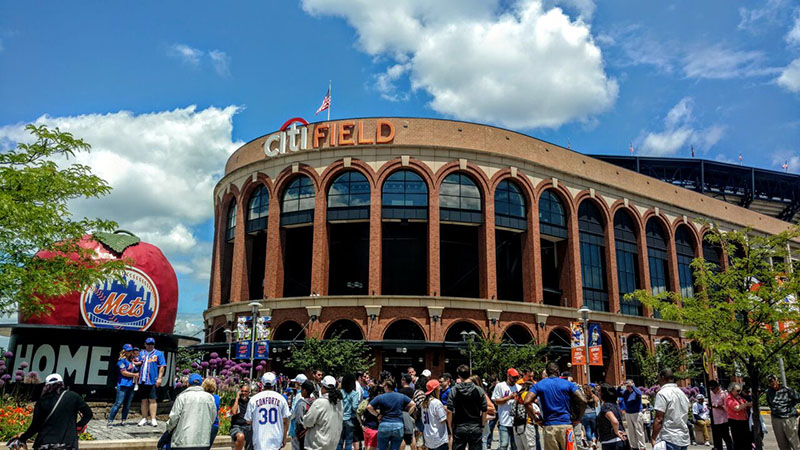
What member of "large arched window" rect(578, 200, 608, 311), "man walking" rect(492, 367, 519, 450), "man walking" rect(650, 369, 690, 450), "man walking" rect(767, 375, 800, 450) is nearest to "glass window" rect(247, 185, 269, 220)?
"large arched window" rect(578, 200, 608, 311)

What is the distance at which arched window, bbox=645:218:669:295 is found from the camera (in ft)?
155

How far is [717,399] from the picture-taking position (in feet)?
45.4

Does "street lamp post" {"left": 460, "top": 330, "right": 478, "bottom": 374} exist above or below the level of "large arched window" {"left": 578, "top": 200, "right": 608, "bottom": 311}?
below

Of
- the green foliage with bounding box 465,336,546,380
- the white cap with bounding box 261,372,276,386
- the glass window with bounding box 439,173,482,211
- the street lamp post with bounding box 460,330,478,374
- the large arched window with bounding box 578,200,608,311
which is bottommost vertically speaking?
the white cap with bounding box 261,372,276,386

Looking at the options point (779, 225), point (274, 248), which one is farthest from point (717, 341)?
point (779, 225)

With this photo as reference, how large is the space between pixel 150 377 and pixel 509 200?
2939 cm

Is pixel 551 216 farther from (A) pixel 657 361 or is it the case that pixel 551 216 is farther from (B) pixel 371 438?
(B) pixel 371 438

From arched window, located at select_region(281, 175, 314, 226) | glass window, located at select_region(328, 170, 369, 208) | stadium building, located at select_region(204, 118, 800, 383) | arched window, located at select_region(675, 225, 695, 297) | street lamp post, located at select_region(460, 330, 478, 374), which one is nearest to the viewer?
street lamp post, located at select_region(460, 330, 478, 374)

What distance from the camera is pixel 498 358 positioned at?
32.3 m

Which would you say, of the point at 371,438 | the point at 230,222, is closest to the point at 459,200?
the point at 230,222

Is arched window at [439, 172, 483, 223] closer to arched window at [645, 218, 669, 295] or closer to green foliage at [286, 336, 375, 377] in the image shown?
green foliage at [286, 336, 375, 377]

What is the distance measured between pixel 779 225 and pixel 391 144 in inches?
1808

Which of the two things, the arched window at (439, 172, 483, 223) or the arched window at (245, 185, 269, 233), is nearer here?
the arched window at (439, 172, 483, 223)

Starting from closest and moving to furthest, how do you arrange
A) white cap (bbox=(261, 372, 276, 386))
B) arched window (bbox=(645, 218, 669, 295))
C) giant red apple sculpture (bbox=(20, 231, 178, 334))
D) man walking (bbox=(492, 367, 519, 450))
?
white cap (bbox=(261, 372, 276, 386)), man walking (bbox=(492, 367, 519, 450)), giant red apple sculpture (bbox=(20, 231, 178, 334)), arched window (bbox=(645, 218, 669, 295))
